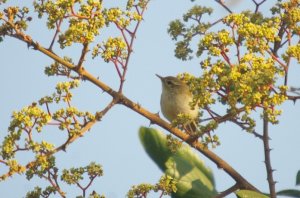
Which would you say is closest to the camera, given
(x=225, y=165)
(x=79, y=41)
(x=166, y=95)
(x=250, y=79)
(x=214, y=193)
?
(x=250, y=79)

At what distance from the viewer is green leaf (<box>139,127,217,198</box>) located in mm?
4230

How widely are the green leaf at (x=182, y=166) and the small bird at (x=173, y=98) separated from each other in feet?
6.27

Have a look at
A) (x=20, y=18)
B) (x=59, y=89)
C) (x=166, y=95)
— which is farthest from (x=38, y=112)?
(x=166, y=95)

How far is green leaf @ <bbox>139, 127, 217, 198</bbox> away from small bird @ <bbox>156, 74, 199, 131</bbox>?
6.27ft

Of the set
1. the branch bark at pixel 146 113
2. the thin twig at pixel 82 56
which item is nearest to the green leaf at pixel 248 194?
the branch bark at pixel 146 113

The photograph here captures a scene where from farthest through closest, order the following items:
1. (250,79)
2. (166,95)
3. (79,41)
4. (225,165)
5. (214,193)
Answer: (166,95) → (214,193) → (225,165) → (79,41) → (250,79)

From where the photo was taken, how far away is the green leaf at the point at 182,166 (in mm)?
4230

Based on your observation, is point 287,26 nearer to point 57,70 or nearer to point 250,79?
point 250,79

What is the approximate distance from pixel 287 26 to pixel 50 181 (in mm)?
1718

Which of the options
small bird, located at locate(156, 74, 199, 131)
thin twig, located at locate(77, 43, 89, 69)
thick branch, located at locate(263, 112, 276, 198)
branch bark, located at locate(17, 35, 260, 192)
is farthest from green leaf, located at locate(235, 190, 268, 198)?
small bird, located at locate(156, 74, 199, 131)

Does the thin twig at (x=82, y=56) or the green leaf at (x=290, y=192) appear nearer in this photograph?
the thin twig at (x=82, y=56)

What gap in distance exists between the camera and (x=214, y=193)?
4312 mm

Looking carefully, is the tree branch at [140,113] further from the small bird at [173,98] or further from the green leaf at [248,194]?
the small bird at [173,98]

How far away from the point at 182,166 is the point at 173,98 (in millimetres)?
2571
